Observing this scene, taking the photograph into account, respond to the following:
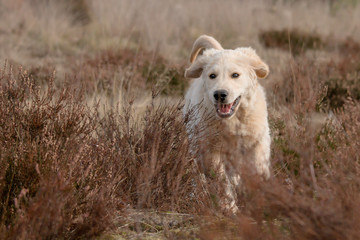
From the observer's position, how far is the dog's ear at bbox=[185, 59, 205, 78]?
4.22 meters

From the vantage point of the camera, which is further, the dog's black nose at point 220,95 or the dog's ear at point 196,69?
the dog's ear at point 196,69

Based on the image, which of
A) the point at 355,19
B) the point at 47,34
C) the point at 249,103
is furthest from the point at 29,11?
the point at 249,103

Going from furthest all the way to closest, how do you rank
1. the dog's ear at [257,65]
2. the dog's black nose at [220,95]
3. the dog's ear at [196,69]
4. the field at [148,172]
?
1. the dog's ear at [196,69]
2. the dog's ear at [257,65]
3. the dog's black nose at [220,95]
4. the field at [148,172]

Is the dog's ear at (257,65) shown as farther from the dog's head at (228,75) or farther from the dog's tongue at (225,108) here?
the dog's tongue at (225,108)

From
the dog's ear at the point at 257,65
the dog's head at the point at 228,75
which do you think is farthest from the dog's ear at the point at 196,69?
the dog's ear at the point at 257,65

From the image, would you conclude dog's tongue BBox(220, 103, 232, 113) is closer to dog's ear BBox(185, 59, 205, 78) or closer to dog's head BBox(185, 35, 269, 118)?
dog's head BBox(185, 35, 269, 118)

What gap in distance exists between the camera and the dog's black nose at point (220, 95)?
144 inches

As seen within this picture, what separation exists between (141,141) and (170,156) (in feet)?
0.91

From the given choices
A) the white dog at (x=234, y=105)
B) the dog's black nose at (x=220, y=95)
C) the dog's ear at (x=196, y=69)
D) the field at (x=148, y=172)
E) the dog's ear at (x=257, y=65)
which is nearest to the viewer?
the field at (x=148, y=172)

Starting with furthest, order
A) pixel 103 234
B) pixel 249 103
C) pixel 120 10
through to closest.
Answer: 1. pixel 120 10
2. pixel 249 103
3. pixel 103 234

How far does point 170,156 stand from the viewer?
3.40 m

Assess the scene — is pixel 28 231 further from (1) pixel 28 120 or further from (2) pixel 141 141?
(2) pixel 141 141

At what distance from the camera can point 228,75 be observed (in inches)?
154

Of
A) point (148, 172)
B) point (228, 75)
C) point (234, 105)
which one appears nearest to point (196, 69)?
point (228, 75)
